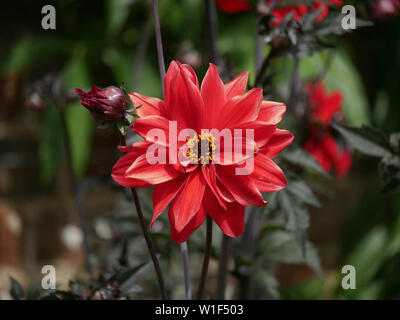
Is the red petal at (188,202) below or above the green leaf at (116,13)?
below

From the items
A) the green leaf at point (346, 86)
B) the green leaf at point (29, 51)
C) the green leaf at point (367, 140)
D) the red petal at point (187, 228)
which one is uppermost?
the green leaf at point (29, 51)

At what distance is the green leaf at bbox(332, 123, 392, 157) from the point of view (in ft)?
1.12

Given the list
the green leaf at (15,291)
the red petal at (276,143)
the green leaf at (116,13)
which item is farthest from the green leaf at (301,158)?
the green leaf at (116,13)

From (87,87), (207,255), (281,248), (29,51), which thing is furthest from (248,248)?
(29,51)

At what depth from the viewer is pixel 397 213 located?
909mm

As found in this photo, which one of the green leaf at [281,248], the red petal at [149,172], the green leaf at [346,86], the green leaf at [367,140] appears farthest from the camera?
the green leaf at [346,86]

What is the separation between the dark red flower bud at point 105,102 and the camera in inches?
9.5

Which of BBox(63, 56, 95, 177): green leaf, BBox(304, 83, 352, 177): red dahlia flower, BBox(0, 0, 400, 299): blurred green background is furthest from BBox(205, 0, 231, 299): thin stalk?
BBox(63, 56, 95, 177): green leaf

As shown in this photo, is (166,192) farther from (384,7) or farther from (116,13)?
(116,13)

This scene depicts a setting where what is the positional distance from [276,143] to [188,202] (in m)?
0.06

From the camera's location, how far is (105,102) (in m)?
0.24

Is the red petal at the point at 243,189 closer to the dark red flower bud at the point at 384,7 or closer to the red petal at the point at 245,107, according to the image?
the red petal at the point at 245,107

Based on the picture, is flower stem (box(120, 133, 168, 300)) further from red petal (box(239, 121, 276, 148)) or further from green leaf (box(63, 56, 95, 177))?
green leaf (box(63, 56, 95, 177))
